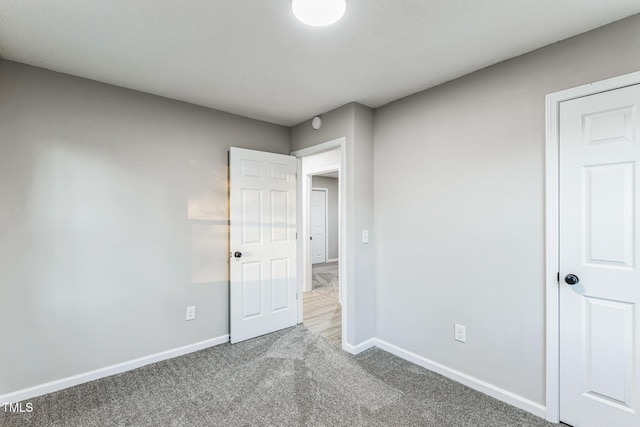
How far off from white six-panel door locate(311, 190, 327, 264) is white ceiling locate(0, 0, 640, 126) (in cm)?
531

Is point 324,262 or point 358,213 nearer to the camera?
point 358,213

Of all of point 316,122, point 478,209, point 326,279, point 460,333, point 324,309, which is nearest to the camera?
point 478,209

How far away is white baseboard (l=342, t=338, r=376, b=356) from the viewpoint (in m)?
2.72

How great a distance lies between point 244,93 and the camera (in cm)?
257

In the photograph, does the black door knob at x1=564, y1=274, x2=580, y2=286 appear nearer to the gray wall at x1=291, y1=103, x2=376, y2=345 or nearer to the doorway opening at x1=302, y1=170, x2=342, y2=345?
the gray wall at x1=291, y1=103, x2=376, y2=345

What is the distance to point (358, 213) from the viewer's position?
9.11ft

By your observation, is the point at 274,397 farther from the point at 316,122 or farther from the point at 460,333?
the point at 316,122

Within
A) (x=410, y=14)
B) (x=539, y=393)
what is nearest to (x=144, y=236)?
(x=410, y=14)

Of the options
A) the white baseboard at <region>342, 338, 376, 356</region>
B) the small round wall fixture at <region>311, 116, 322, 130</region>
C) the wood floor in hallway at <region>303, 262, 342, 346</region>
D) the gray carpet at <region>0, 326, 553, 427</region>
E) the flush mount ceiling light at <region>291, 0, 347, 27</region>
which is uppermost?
the flush mount ceiling light at <region>291, 0, 347, 27</region>

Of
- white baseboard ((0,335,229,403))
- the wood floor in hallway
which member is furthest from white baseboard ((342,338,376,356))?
white baseboard ((0,335,229,403))

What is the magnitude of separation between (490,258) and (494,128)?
0.94m

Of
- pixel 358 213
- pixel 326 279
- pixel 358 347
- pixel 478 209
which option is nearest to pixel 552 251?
pixel 478 209

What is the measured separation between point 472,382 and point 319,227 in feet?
19.3

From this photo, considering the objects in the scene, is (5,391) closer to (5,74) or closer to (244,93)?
(5,74)
